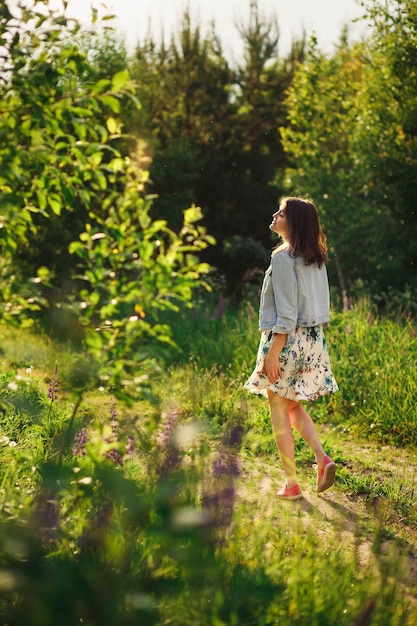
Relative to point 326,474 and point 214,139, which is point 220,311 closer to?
point 326,474

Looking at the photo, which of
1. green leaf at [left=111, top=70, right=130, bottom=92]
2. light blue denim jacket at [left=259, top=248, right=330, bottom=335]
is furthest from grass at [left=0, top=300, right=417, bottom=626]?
light blue denim jacket at [left=259, top=248, right=330, bottom=335]

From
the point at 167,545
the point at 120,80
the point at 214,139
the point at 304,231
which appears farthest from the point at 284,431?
the point at 214,139

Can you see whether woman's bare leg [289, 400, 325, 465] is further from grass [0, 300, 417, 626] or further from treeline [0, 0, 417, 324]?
treeline [0, 0, 417, 324]

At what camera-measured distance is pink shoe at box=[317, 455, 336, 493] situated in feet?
13.6

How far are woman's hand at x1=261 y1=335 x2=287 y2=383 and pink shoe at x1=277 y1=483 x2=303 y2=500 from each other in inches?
27.8

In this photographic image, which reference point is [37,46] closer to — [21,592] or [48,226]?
[21,592]

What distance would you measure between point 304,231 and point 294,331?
23.6 inches

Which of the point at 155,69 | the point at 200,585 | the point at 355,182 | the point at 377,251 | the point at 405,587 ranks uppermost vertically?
the point at 155,69

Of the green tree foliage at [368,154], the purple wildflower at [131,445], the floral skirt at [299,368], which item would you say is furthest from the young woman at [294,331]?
the green tree foliage at [368,154]

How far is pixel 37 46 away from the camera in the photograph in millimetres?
2510

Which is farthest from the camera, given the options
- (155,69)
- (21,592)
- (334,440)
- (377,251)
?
(155,69)

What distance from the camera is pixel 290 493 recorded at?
4273 millimetres

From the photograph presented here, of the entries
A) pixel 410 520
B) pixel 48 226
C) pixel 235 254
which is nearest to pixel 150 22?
pixel 235 254

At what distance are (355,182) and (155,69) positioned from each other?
6831 millimetres
